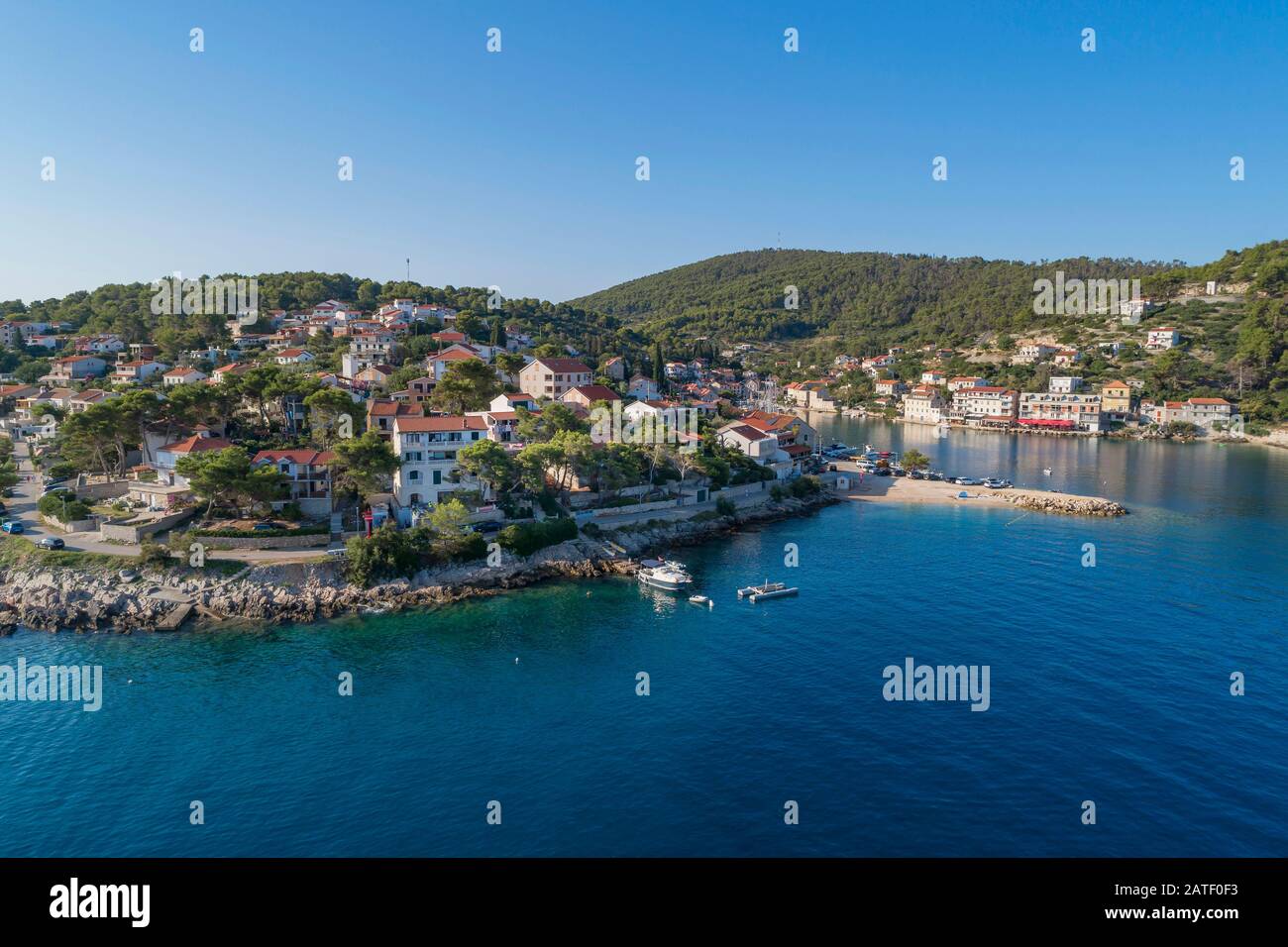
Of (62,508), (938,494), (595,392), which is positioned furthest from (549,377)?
(62,508)

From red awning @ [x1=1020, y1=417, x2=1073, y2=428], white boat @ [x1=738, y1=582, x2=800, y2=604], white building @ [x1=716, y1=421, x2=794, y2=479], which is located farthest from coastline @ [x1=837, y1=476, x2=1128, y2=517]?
red awning @ [x1=1020, y1=417, x2=1073, y2=428]

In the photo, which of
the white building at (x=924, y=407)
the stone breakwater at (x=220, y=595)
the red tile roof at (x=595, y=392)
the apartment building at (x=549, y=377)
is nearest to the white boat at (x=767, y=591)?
the stone breakwater at (x=220, y=595)

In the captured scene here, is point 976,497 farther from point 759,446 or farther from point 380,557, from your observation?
point 380,557

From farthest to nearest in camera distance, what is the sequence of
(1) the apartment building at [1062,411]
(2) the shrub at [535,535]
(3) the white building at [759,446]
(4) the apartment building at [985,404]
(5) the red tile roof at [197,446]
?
(4) the apartment building at [985,404], (1) the apartment building at [1062,411], (3) the white building at [759,446], (5) the red tile roof at [197,446], (2) the shrub at [535,535]

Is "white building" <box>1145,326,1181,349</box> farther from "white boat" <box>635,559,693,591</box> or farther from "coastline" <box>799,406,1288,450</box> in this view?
"white boat" <box>635,559,693,591</box>

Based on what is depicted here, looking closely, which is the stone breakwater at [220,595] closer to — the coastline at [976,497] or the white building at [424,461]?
the white building at [424,461]

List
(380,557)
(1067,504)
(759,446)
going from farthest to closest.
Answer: (759,446)
(1067,504)
(380,557)
